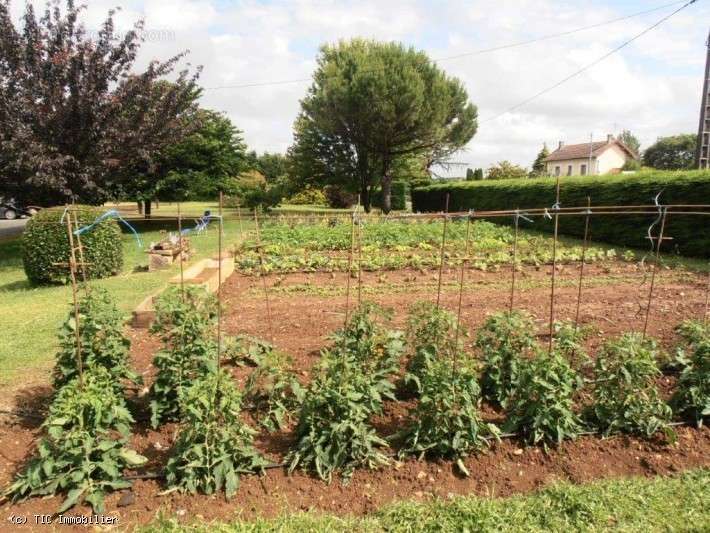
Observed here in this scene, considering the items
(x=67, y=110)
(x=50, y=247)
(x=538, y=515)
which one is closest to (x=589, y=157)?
(x=67, y=110)

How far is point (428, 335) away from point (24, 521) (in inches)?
99.4

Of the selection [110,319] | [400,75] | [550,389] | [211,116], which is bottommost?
[550,389]

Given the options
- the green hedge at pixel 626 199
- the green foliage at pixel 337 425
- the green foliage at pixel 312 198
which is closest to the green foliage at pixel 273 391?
the green foliage at pixel 337 425

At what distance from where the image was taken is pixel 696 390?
3.36 metres

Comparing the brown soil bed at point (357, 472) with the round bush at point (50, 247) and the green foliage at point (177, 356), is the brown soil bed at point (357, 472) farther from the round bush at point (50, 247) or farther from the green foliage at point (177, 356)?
A: the round bush at point (50, 247)

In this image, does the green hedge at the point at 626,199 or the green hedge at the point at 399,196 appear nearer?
the green hedge at the point at 626,199

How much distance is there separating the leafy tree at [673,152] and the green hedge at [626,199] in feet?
185

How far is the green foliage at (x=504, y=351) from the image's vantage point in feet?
11.4

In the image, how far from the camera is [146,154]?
1231cm

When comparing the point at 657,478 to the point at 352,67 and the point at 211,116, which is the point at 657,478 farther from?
the point at 352,67

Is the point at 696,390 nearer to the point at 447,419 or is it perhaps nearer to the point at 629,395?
the point at 629,395

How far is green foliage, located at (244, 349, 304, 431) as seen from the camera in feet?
10.6

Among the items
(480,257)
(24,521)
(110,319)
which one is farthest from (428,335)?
(480,257)

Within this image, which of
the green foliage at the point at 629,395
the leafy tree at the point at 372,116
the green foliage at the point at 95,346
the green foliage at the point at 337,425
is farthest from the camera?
the leafy tree at the point at 372,116
